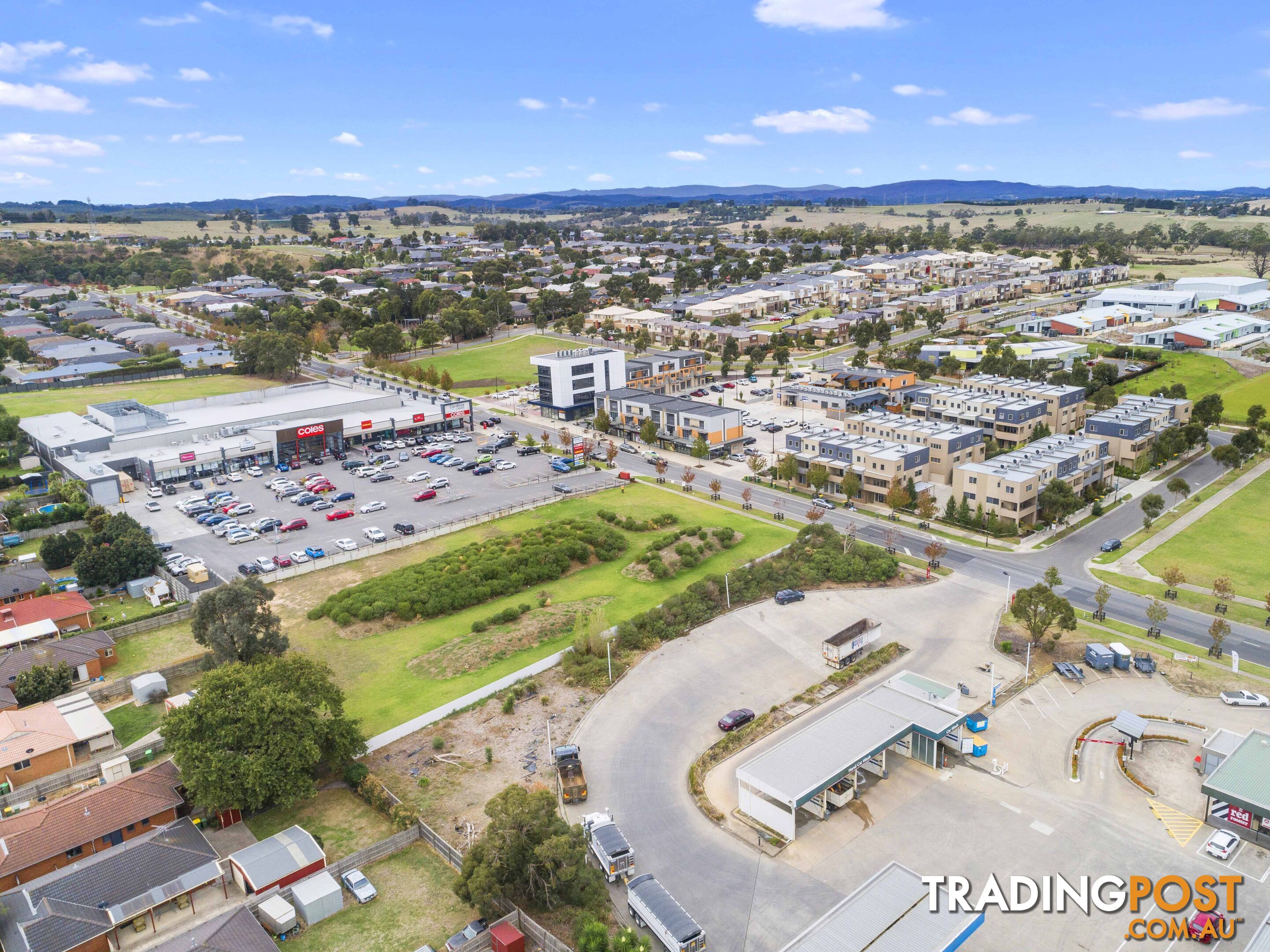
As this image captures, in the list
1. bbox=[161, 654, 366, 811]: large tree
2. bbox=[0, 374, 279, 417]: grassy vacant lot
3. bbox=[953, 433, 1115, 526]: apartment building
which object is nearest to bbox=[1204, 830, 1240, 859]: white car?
bbox=[161, 654, 366, 811]: large tree

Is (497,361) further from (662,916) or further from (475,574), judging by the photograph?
(662,916)

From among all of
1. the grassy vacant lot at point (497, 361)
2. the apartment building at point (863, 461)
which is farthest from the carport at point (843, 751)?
the grassy vacant lot at point (497, 361)

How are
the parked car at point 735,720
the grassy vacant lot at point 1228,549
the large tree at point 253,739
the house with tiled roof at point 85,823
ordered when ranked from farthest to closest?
the grassy vacant lot at point 1228,549 → the parked car at point 735,720 → the large tree at point 253,739 → the house with tiled roof at point 85,823

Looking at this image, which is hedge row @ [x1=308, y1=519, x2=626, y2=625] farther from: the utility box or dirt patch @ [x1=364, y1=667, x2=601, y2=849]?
the utility box

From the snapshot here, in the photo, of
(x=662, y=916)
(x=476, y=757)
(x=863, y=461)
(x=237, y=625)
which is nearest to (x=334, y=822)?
(x=476, y=757)

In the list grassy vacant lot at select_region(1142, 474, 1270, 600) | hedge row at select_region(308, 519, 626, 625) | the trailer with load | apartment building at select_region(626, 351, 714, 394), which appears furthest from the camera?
apartment building at select_region(626, 351, 714, 394)

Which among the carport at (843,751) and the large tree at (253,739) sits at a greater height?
the large tree at (253,739)

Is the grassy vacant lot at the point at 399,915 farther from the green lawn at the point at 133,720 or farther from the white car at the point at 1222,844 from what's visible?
the white car at the point at 1222,844

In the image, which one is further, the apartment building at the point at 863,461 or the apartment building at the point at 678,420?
the apartment building at the point at 678,420
